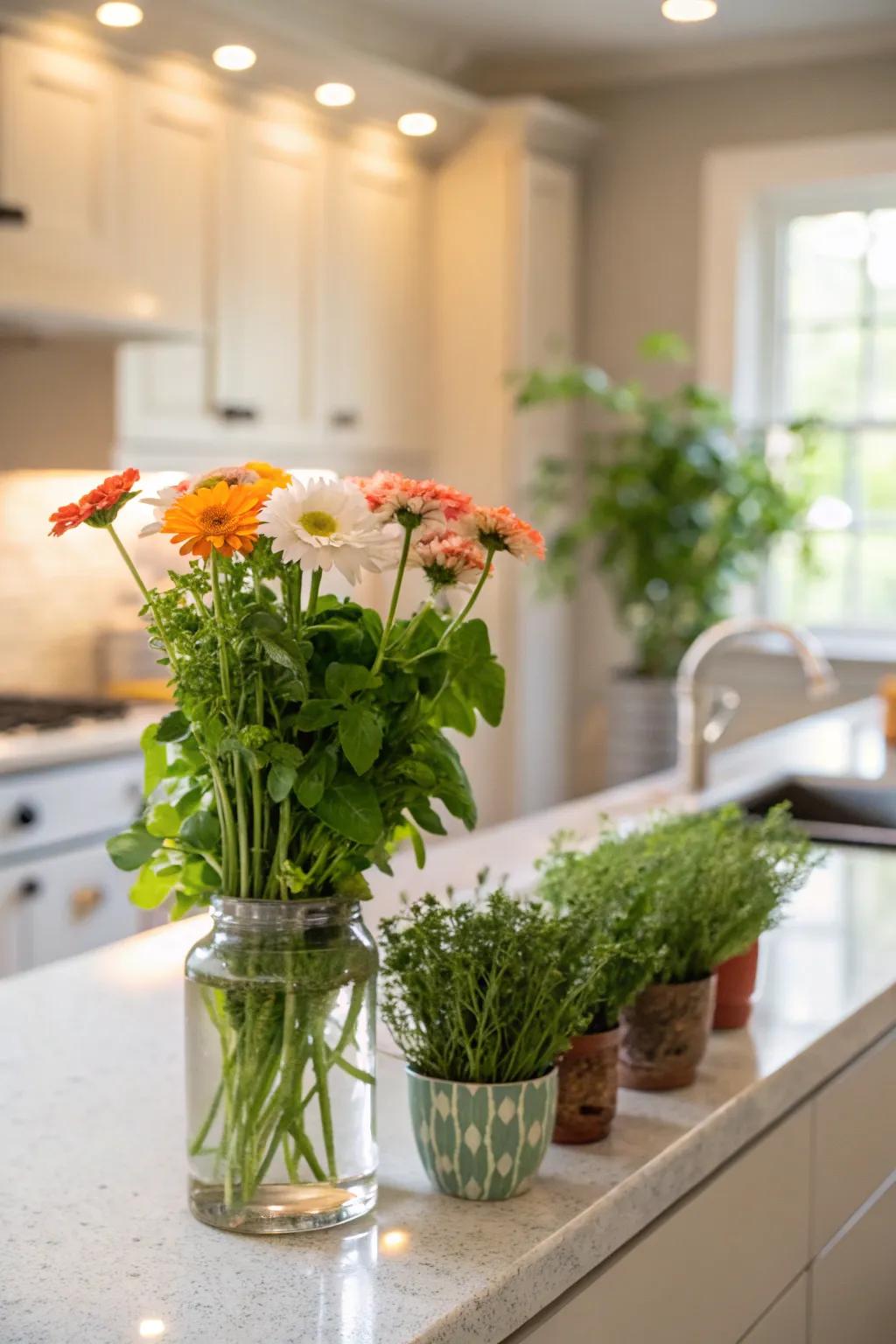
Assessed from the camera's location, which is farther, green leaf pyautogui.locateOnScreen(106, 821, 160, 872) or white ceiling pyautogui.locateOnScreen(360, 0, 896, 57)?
→ white ceiling pyautogui.locateOnScreen(360, 0, 896, 57)

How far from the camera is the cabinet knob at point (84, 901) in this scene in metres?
3.32

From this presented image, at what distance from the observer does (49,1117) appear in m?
1.18

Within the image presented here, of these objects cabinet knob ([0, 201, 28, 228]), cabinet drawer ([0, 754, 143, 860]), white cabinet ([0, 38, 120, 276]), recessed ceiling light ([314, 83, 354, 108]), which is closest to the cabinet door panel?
recessed ceiling light ([314, 83, 354, 108])

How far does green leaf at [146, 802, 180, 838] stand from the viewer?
3.43ft

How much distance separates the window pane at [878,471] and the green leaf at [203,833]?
4.53 m

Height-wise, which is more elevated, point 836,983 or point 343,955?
point 343,955

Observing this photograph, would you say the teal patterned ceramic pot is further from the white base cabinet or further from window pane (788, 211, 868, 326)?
window pane (788, 211, 868, 326)

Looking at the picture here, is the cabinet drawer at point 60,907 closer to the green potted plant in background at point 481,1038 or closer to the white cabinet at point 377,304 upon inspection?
the white cabinet at point 377,304

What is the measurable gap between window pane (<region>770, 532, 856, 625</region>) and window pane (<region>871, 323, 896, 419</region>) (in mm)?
427

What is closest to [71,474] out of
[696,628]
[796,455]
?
[696,628]

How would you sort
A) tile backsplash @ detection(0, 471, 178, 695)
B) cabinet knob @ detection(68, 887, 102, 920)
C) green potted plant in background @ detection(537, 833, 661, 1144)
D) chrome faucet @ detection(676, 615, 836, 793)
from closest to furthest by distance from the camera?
1. green potted plant in background @ detection(537, 833, 661, 1144)
2. chrome faucet @ detection(676, 615, 836, 793)
3. cabinet knob @ detection(68, 887, 102, 920)
4. tile backsplash @ detection(0, 471, 178, 695)

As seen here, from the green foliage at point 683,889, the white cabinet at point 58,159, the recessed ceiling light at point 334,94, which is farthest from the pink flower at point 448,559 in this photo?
the recessed ceiling light at point 334,94

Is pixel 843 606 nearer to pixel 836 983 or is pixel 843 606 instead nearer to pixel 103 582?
pixel 103 582

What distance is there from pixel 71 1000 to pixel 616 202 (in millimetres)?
4549
